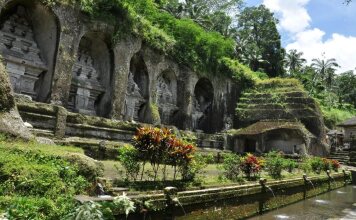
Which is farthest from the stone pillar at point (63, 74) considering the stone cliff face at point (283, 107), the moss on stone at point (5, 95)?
the stone cliff face at point (283, 107)

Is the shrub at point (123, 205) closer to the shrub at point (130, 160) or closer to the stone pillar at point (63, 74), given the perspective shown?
the shrub at point (130, 160)

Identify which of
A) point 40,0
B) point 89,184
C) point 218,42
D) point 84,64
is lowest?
point 89,184

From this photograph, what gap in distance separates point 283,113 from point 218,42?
26.1ft

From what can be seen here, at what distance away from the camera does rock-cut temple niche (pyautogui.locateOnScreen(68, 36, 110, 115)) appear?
1917 cm

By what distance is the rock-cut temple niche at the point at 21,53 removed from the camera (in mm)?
16219

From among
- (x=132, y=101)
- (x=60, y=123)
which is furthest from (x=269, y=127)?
(x=60, y=123)

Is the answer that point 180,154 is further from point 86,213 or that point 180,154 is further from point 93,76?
point 93,76

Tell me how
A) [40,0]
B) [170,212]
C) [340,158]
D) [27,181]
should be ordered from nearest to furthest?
[27,181], [170,212], [40,0], [340,158]

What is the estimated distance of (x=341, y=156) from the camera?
32.7 metres

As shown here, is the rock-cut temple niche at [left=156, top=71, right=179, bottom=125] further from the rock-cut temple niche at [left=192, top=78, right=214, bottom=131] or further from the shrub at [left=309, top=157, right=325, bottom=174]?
the shrub at [left=309, top=157, right=325, bottom=174]

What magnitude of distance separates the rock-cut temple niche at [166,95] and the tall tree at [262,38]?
2390 cm

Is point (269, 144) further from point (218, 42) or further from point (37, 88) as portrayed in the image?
point (37, 88)

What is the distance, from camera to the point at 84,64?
20.2 metres

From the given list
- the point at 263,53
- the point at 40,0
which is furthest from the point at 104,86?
the point at 263,53
